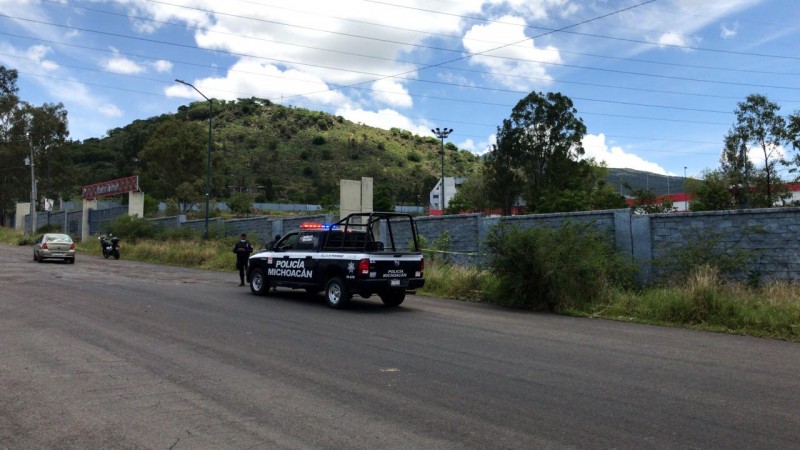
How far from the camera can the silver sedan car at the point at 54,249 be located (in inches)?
1093

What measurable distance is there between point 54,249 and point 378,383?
2703 centimetres

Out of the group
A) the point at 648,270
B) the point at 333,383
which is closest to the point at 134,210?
the point at 648,270

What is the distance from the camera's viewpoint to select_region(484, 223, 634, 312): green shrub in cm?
1342

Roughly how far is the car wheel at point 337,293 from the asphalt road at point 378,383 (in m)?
1.16

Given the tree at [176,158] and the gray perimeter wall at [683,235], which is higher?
the tree at [176,158]

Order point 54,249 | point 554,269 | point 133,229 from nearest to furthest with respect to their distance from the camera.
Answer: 1. point 554,269
2. point 54,249
3. point 133,229

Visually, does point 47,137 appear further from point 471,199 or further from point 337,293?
point 337,293

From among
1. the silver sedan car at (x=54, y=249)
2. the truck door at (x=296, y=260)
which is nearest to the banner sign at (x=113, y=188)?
the silver sedan car at (x=54, y=249)

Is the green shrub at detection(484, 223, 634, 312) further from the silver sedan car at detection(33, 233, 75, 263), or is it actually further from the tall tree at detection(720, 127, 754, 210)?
the tall tree at detection(720, 127, 754, 210)

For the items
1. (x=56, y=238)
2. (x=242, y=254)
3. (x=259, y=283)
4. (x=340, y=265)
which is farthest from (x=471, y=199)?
(x=340, y=265)

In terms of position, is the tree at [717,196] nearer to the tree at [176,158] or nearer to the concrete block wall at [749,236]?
the concrete block wall at [749,236]

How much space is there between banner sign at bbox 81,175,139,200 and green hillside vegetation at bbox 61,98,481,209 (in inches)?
487

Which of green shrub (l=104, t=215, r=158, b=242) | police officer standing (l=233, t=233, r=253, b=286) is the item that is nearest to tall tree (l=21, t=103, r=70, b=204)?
green shrub (l=104, t=215, r=158, b=242)

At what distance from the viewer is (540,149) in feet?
167
